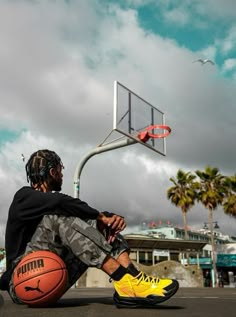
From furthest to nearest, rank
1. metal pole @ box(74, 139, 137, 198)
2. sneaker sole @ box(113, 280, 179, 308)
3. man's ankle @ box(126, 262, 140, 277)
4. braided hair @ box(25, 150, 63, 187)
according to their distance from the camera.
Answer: metal pole @ box(74, 139, 137, 198) < braided hair @ box(25, 150, 63, 187) < man's ankle @ box(126, 262, 140, 277) < sneaker sole @ box(113, 280, 179, 308)

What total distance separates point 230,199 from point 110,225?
3352 centimetres

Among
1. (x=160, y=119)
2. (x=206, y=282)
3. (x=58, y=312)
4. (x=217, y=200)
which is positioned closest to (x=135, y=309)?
(x=58, y=312)

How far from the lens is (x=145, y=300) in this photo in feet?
8.55

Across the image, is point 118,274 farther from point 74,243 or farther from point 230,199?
point 230,199

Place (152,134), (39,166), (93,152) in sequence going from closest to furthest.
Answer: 1. (39,166)
2. (93,152)
3. (152,134)

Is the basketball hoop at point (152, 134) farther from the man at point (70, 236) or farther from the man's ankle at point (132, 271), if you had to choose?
the man's ankle at point (132, 271)

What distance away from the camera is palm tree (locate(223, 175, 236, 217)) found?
34.4 m

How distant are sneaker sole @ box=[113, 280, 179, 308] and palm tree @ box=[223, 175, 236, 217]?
33.3 meters

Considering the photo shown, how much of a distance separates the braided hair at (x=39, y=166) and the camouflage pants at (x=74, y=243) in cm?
42

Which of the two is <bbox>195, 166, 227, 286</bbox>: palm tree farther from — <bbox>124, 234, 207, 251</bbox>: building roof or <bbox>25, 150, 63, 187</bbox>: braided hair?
<bbox>25, 150, 63, 187</bbox>: braided hair

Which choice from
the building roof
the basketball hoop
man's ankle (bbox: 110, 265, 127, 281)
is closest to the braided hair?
man's ankle (bbox: 110, 265, 127, 281)

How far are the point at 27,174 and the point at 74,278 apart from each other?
2.97ft

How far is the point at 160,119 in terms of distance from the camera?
1512 centimetres

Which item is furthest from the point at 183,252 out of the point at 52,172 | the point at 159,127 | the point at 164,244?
the point at 52,172
